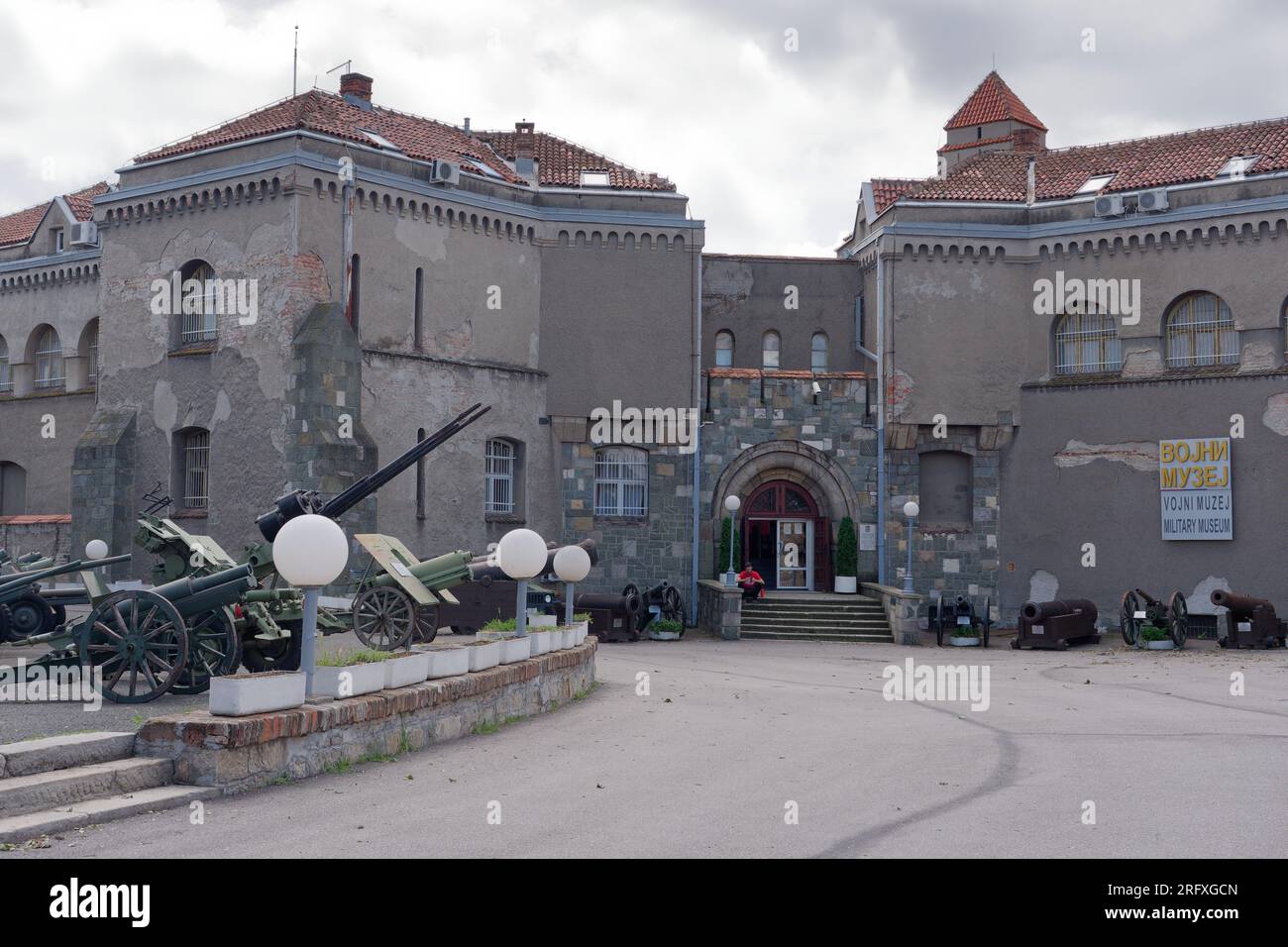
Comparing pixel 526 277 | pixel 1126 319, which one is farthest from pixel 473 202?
pixel 1126 319

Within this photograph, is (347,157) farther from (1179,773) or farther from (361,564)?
(1179,773)

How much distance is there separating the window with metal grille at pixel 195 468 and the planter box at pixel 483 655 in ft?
46.1

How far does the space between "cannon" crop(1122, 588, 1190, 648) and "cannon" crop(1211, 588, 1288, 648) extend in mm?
754

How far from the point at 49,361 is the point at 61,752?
27.3 metres

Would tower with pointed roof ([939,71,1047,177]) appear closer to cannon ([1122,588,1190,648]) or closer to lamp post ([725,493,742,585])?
lamp post ([725,493,742,585])

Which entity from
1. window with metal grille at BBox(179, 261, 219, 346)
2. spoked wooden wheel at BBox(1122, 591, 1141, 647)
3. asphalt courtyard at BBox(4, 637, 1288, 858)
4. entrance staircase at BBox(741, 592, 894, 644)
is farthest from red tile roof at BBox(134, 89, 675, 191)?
asphalt courtyard at BBox(4, 637, 1288, 858)

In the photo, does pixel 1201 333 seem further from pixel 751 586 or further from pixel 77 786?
pixel 77 786

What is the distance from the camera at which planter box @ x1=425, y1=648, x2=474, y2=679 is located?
11.9m

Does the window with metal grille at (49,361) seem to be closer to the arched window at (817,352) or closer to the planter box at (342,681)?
the arched window at (817,352)

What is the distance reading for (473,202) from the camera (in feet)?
89.6

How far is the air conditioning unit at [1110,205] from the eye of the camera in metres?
28.2

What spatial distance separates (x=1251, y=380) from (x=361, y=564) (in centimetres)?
1848

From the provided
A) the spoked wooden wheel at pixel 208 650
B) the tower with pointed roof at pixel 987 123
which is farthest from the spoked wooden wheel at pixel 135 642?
the tower with pointed roof at pixel 987 123

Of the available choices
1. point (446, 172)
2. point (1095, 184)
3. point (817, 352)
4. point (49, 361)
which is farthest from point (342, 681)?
point (49, 361)
